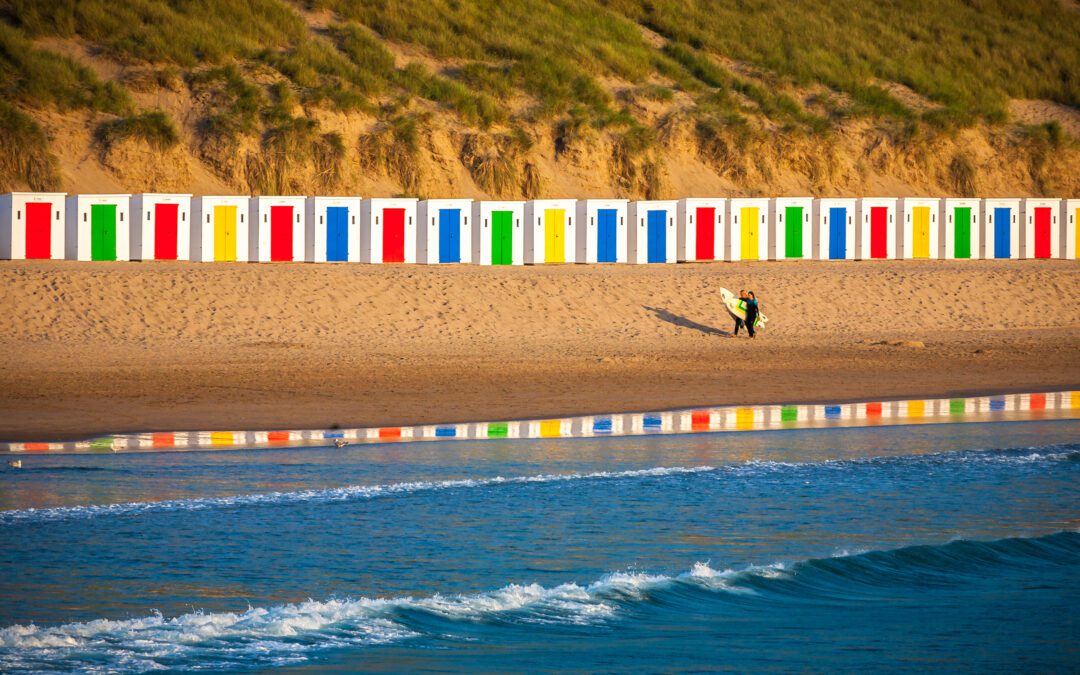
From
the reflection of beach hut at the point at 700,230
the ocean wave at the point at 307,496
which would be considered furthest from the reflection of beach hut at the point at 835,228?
the ocean wave at the point at 307,496

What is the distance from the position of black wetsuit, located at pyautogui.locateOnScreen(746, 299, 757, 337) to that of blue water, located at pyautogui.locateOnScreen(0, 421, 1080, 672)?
8.44m

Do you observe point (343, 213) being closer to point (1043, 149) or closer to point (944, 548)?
point (944, 548)

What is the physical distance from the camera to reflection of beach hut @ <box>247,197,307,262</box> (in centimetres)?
2384

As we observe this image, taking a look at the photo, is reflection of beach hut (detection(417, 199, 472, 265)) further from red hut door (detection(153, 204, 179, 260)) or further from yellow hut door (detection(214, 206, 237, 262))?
red hut door (detection(153, 204, 179, 260))

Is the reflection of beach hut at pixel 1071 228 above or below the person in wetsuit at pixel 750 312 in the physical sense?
above

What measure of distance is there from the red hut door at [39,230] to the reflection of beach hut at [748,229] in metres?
12.2

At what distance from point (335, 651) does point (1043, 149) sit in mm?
33247

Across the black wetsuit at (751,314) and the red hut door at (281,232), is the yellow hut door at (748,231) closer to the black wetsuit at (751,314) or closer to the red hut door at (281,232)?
the black wetsuit at (751,314)

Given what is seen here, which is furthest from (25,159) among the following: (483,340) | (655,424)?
(655,424)

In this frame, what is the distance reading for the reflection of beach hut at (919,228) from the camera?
91.0 ft

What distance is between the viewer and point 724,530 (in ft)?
31.8

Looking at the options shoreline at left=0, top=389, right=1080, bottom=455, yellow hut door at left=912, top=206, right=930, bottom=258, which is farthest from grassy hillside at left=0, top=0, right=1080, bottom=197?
shoreline at left=0, top=389, right=1080, bottom=455

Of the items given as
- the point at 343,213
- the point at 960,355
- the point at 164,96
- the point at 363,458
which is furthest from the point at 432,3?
the point at 363,458

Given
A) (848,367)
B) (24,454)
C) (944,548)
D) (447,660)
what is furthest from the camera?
(848,367)
